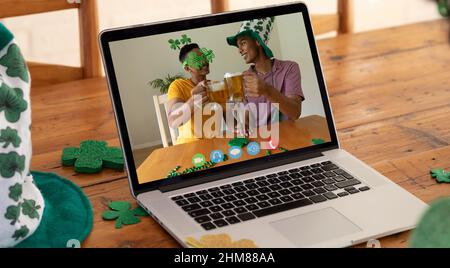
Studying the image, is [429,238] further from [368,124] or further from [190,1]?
[190,1]

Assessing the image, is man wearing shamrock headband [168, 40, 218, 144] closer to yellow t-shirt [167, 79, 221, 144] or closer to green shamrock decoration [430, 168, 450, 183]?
yellow t-shirt [167, 79, 221, 144]

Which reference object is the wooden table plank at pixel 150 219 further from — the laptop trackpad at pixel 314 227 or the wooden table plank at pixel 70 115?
the wooden table plank at pixel 70 115

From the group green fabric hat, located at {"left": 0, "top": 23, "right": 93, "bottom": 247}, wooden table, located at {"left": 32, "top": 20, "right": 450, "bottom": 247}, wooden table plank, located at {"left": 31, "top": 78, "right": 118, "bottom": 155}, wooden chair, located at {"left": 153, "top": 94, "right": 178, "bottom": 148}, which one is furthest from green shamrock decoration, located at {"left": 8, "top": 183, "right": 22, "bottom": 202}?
wooden table plank, located at {"left": 31, "top": 78, "right": 118, "bottom": 155}

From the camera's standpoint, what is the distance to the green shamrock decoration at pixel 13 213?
827mm

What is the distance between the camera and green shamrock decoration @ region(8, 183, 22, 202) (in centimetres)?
83

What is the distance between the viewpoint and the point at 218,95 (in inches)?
40.6

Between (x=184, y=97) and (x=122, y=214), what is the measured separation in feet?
0.61

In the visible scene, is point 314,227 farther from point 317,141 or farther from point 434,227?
point 434,227

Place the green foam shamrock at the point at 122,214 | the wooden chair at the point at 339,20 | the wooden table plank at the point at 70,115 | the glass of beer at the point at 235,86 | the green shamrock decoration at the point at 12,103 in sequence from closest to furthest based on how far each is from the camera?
the green shamrock decoration at the point at 12,103
the green foam shamrock at the point at 122,214
the glass of beer at the point at 235,86
the wooden table plank at the point at 70,115
the wooden chair at the point at 339,20

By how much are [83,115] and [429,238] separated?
0.94 metres

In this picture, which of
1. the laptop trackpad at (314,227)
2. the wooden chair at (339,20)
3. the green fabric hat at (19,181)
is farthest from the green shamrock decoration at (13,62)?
the wooden chair at (339,20)

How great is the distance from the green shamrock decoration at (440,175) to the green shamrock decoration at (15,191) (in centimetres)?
57

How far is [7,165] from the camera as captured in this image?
0.82m
